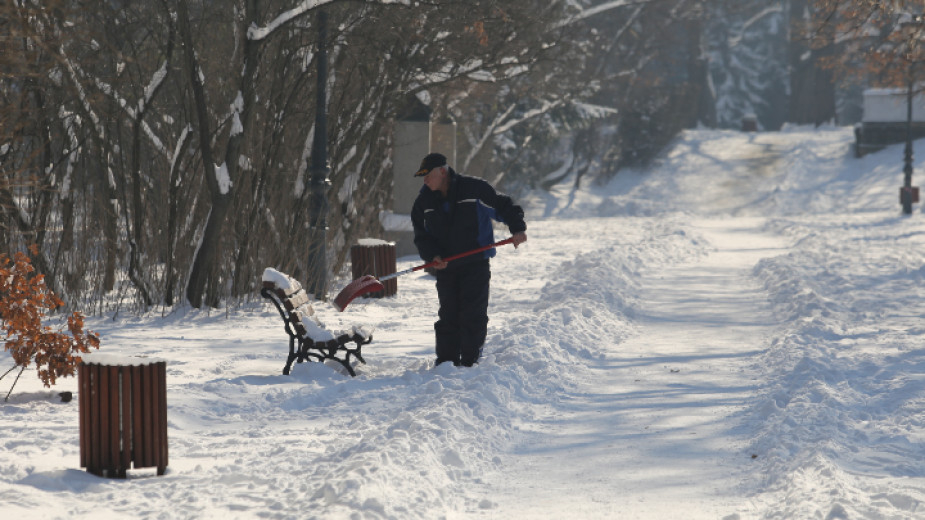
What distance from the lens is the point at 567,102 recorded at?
34656 mm

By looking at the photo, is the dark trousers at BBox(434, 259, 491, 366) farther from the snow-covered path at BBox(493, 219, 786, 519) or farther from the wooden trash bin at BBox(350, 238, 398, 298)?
the wooden trash bin at BBox(350, 238, 398, 298)

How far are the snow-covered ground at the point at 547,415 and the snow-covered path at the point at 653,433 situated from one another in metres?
0.02

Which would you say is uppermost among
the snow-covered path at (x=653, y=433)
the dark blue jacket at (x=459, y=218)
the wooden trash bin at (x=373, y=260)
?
the dark blue jacket at (x=459, y=218)

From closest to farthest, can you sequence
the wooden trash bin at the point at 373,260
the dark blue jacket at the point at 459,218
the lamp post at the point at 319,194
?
the dark blue jacket at the point at 459,218, the lamp post at the point at 319,194, the wooden trash bin at the point at 373,260

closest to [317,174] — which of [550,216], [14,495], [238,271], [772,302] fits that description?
[238,271]

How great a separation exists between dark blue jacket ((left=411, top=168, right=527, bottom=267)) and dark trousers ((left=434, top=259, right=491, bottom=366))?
0.14m

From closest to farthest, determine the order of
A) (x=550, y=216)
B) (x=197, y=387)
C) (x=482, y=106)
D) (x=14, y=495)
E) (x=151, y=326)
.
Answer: (x=14, y=495), (x=197, y=387), (x=151, y=326), (x=482, y=106), (x=550, y=216)

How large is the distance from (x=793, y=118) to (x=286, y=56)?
5497 centimetres

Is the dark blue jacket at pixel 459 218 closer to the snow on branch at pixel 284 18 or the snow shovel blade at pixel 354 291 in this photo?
the snow shovel blade at pixel 354 291

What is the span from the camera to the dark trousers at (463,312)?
9289 millimetres

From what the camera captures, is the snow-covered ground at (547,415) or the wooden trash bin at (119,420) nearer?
the snow-covered ground at (547,415)

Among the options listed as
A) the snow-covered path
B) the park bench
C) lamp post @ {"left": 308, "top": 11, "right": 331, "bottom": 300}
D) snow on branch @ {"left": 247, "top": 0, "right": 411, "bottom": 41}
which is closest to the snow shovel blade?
the park bench

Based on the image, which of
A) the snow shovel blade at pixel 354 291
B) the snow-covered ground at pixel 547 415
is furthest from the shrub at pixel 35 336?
the snow shovel blade at pixel 354 291

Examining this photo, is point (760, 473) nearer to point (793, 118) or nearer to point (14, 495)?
point (14, 495)
